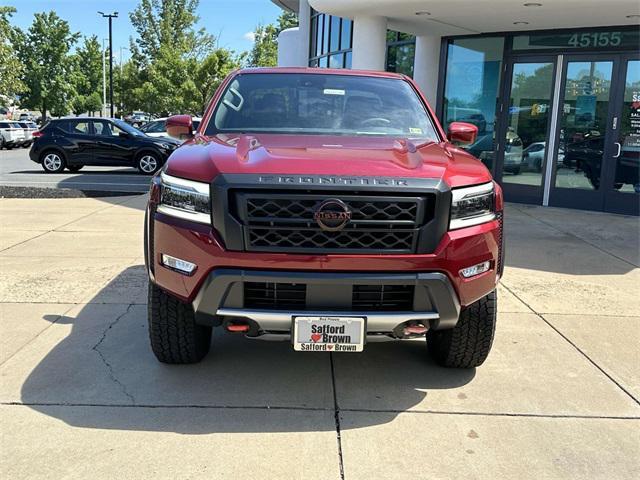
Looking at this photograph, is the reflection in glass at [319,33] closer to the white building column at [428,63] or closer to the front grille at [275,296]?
the white building column at [428,63]

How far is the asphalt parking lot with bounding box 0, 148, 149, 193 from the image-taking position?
43.9 ft

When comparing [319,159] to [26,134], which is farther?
[26,134]

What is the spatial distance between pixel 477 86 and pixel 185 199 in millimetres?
10325

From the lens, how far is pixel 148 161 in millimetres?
16484

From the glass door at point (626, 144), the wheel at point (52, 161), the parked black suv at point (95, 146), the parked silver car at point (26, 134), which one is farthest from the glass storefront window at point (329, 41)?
the parked silver car at point (26, 134)

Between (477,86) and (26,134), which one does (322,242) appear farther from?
(26,134)

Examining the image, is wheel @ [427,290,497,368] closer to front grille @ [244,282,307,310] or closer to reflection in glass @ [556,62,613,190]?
front grille @ [244,282,307,310]

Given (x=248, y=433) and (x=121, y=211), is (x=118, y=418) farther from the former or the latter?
(x=121, y=211)

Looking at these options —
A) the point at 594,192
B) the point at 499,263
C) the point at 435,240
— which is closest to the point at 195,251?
the point at 435,240

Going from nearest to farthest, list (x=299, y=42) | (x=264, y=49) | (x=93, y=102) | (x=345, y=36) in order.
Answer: (x=345, y=36) < (x=299, y=42) < (x=264, y=49) < (x=93, y=102)

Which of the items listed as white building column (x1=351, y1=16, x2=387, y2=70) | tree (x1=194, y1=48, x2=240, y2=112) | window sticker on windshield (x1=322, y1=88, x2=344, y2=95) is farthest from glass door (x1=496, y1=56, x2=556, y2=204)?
tree (x1=194, y1=48, x2=240, y2=112)

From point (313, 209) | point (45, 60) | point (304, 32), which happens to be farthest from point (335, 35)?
point (45, 60)

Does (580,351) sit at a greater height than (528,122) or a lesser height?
lesser

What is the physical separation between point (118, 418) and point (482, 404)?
6.53 feet
